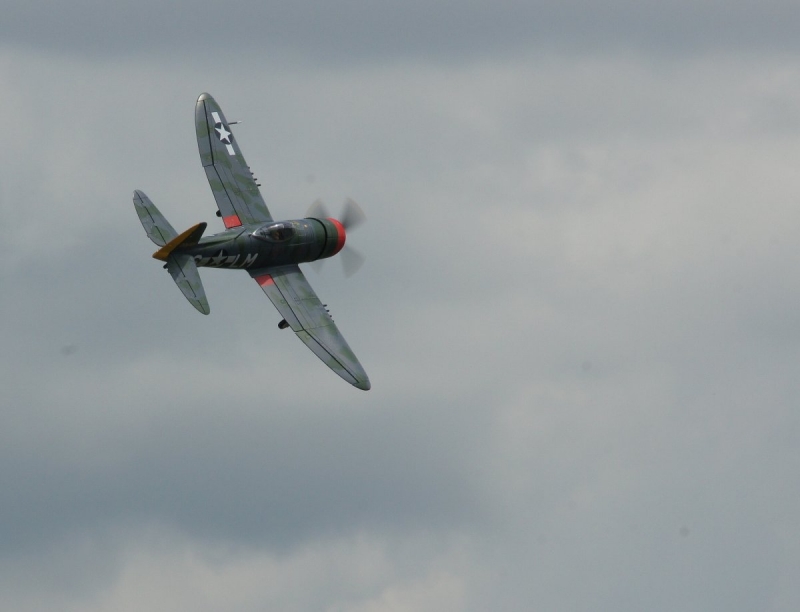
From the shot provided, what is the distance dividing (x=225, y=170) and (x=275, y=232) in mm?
5166

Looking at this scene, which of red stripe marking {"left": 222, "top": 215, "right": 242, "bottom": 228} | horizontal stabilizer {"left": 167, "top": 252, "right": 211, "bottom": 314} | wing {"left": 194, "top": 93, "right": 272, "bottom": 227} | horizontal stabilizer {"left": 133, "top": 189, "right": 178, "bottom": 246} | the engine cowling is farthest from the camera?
wing {"left": 194, "top": 93, "right": 272, "bottom": 227}

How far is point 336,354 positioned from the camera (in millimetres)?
74938

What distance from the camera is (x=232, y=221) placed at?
78875 millimetres

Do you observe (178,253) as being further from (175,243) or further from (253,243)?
(253,243)

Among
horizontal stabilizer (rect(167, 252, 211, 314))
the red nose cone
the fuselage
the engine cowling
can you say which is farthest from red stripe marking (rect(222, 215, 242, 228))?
horizontal stabilizer (rect(167, 252, 211, 314))

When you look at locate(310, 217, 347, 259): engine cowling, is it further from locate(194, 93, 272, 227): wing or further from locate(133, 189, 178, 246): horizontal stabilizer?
locate(133, 189, 178, 246): horizontal stabilizer

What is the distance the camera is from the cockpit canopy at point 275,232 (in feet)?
252

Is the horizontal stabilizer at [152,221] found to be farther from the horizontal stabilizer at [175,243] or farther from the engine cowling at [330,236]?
the engine cowling at [330,236]

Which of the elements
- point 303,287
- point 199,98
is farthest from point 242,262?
point 199,98

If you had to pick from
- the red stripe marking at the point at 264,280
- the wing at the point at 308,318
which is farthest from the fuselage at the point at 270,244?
the wing at the point at 308,318

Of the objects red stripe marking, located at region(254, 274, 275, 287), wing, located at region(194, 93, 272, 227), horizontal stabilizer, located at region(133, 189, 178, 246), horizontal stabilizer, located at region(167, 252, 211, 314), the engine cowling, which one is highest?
wing, located at region(194, 93, 272, 227)

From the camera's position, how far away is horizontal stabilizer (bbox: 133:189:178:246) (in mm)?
74312

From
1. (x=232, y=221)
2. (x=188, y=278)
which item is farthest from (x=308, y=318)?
(x=188, y=278)

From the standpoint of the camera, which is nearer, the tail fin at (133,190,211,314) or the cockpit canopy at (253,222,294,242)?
the tail fin at (133,190,211,314)
